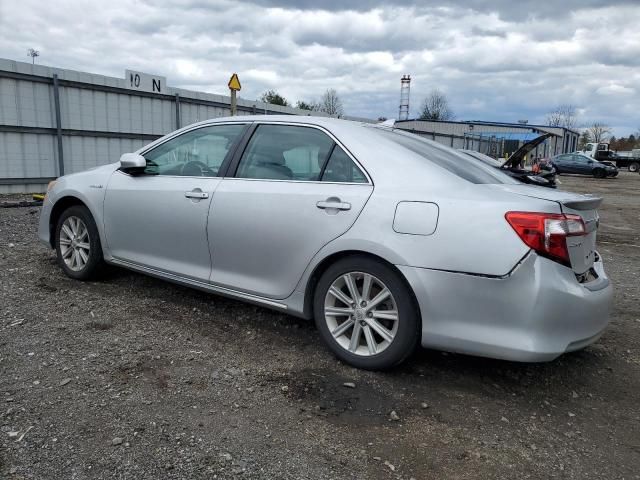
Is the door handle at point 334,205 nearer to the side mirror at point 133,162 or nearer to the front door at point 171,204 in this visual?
the front door at point 171,204

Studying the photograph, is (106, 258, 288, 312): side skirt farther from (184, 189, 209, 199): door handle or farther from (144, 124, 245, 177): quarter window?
(144, 124, 245, 177): quarter window

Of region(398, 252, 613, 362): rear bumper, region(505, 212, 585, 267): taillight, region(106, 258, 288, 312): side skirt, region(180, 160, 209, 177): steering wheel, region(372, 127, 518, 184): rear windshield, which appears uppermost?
region(372, 127, 518, 184): rear windshield

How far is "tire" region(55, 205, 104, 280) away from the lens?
466cm

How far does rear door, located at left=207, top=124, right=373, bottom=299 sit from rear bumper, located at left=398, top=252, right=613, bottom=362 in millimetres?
626

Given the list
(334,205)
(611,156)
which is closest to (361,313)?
(334,205)

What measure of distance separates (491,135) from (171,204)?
1533 inches

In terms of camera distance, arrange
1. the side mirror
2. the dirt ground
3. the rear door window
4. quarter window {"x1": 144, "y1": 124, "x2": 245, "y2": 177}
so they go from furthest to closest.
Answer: the side mirror, quarter window {"x1": 144, "y1": 124, "x2": 245, "y2": 177}, the rear door window, the dirt ground

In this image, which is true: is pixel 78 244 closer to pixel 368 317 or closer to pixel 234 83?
pixel 368 317

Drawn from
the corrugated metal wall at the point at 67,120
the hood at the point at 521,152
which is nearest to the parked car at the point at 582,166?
the corrugated metal wall at the point at 67,120

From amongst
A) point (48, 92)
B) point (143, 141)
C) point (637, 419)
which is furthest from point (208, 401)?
point (143, 141)

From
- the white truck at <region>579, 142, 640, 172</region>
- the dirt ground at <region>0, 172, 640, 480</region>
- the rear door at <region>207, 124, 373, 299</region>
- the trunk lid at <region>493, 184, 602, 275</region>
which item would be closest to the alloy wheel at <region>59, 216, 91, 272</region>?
the dirt ground at <region>0, 172, 640, 480</region>

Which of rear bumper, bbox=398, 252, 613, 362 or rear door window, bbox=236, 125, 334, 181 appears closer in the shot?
rear bumper, bbox=398, 252, 613, 362

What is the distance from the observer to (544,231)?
8.90 ft

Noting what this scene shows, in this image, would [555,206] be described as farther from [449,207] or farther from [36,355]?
[36,355]
